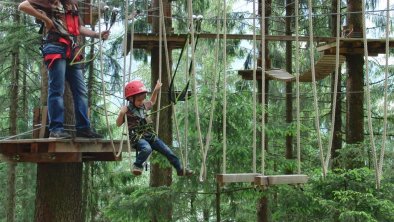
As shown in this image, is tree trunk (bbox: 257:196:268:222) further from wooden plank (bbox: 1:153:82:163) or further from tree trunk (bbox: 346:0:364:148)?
wooden plank (bbox: 1:153:82:163)

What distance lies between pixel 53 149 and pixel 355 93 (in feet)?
13.5

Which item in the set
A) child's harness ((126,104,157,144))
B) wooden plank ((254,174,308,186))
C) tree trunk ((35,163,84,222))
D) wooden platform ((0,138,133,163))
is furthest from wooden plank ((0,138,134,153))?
wooden plank ((254,174,308,186))

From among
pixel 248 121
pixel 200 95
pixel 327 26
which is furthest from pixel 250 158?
pixel 327 26

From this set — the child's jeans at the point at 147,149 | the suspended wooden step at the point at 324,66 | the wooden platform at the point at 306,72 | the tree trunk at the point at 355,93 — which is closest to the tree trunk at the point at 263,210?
the tree trunk at the point at 355,93

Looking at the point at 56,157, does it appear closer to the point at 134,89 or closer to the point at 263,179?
the point at 134,89

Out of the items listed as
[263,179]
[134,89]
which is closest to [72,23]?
[134,89]

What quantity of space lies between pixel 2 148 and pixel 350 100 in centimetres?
422

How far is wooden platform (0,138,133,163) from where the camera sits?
140 inches

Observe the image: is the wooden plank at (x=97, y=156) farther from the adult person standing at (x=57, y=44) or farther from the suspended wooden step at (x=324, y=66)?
the suspended wooden step at (x=324, y=66)

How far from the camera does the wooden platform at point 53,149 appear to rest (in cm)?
356

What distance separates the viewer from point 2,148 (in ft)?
12.9

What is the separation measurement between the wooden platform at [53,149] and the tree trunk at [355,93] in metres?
3.52

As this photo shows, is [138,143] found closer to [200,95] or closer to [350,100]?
[200,95]

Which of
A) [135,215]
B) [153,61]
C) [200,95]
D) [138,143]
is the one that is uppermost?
[153,61]
